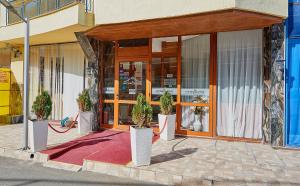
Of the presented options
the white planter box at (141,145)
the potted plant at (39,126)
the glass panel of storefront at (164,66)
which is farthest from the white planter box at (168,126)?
the potted plant at (39,126)

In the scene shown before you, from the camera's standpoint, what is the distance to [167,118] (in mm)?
9055

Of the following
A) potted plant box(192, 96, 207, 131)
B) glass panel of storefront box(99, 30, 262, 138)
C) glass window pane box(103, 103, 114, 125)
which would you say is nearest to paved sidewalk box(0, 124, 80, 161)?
glass window pane box(103, 103, 114, 125)

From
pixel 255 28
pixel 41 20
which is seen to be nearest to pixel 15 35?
pixel 41 20

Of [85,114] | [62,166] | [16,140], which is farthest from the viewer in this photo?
[85,114]

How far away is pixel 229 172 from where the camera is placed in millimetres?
6027

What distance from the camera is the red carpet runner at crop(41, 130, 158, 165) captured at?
720 cm

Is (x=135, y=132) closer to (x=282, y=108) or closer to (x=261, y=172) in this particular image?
(x=261, y=172)

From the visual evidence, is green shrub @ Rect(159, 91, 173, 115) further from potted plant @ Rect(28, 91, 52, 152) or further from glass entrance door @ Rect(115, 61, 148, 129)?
potted plant @ Rect(28, 91, 52, 152)

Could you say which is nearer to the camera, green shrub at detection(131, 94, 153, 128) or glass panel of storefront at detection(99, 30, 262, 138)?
green shrub at detection(131, 94, 153, 128)

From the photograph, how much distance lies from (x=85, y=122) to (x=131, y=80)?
2.23 metres

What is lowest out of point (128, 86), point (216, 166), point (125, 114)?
point (216, 166)

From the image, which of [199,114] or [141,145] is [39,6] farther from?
[141,145]

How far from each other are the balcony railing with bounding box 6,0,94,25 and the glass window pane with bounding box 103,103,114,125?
3601 millimetres

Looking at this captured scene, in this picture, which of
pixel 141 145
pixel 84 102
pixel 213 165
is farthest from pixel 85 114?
pixel 213 165
